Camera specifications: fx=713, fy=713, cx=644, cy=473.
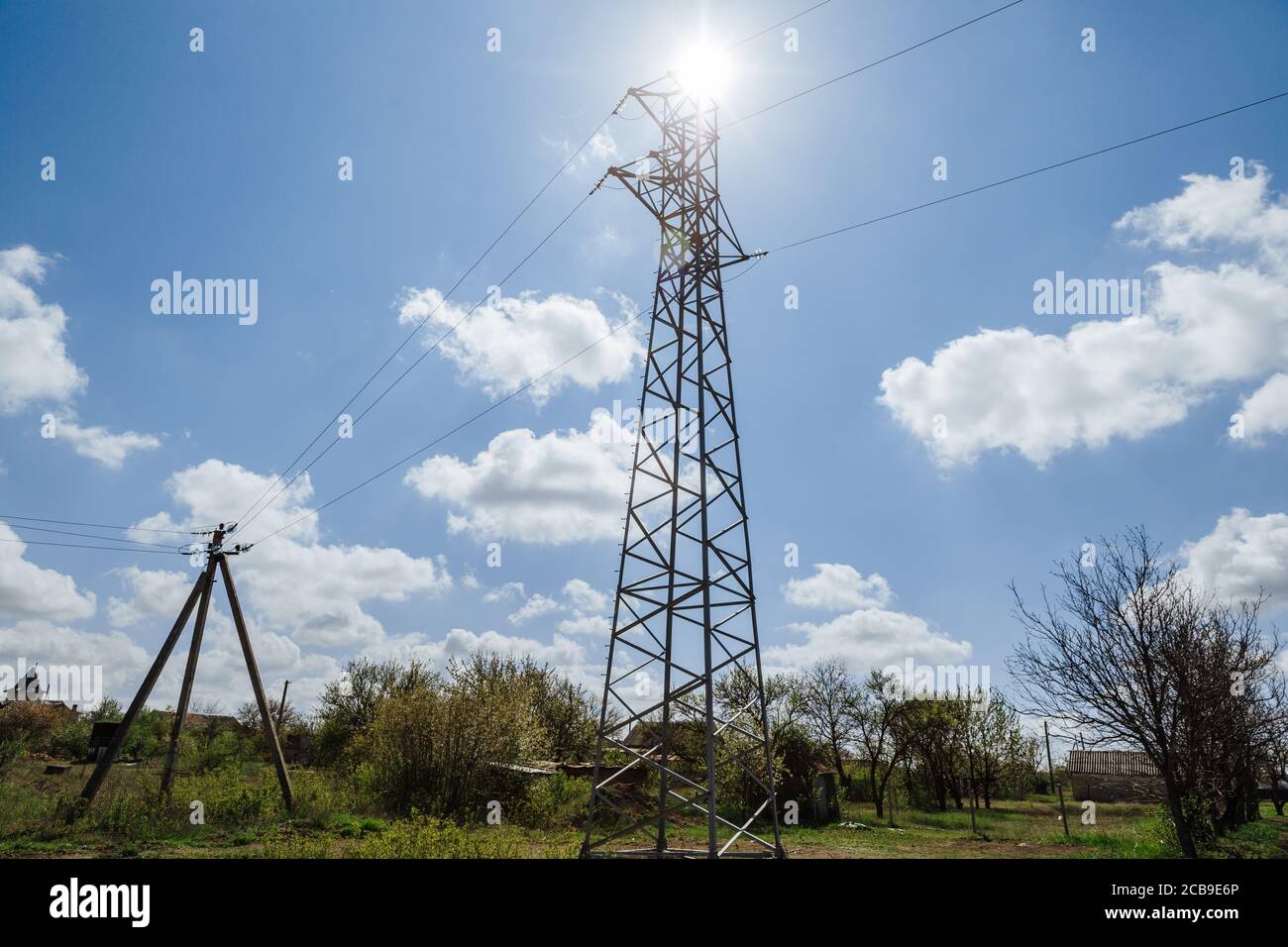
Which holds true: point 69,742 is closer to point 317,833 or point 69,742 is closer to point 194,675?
point 194,675

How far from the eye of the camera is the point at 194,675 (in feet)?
63.0

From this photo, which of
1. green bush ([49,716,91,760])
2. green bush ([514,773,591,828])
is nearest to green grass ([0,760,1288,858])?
green bush ([514,773,591,828])

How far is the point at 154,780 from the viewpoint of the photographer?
18609mm

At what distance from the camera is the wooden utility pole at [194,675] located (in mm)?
17609

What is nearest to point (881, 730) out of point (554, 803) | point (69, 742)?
point (554, 803)

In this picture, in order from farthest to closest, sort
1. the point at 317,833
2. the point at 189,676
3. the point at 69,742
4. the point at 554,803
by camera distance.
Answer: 1. the point at 69,742
2. the point at 554,803
3. the point at 189,676
4. the point at 317,833

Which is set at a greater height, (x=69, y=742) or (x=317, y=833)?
(x=317, y=833)

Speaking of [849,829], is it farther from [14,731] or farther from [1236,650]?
[14,731]

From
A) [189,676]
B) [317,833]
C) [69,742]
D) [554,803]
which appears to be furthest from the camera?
[69,742]

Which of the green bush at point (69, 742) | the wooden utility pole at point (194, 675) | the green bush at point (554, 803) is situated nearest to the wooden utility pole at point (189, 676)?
the wooden utility pole at point (194, 675)

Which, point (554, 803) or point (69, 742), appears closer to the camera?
point (554, 803)

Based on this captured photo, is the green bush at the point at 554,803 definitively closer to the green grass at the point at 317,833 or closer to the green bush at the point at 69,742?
the green grass at the point at 317,833
